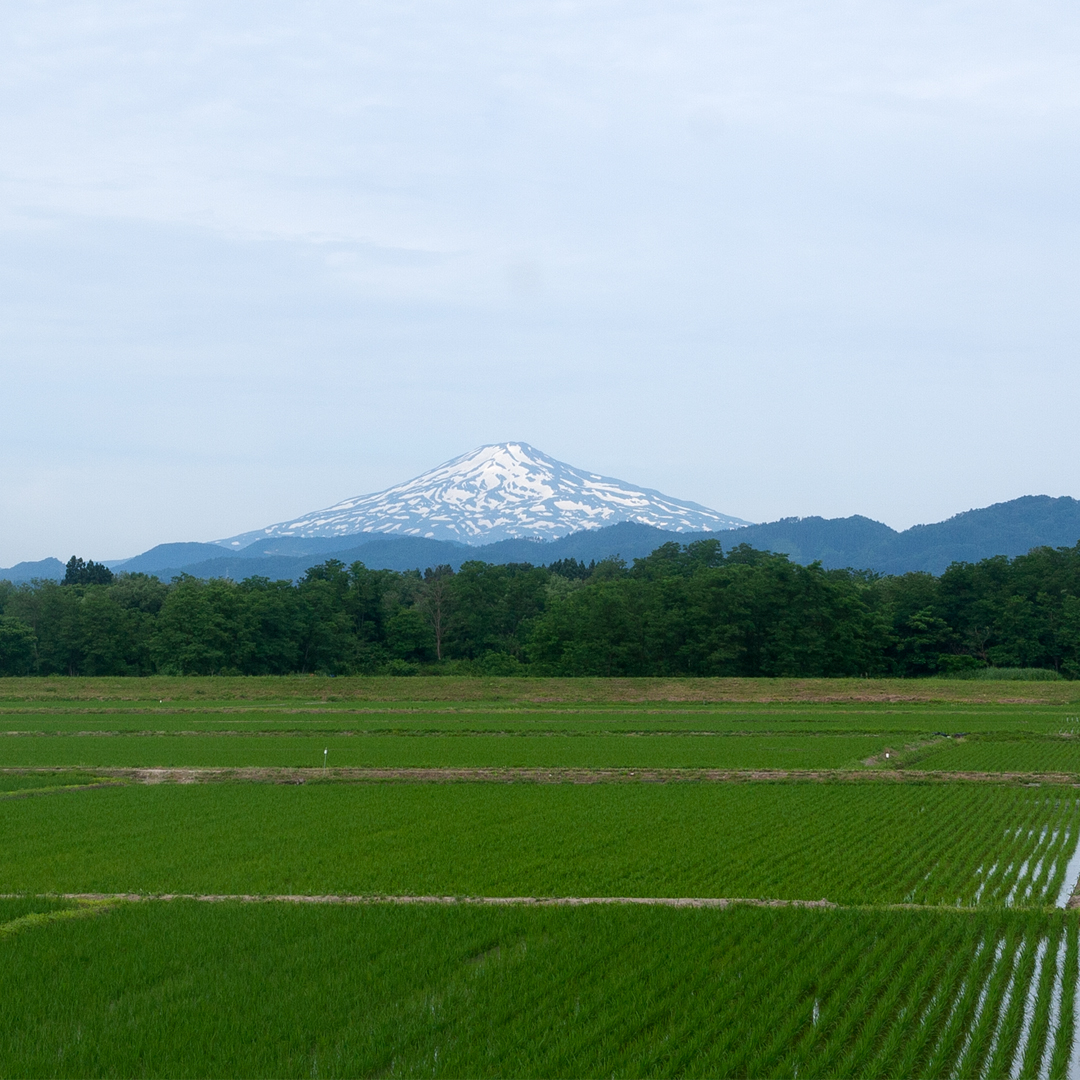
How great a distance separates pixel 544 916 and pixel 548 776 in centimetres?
1510

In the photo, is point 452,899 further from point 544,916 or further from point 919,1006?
point 919,1006

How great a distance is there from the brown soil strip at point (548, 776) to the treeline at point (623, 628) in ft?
164

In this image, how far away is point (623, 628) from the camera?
8125 cm

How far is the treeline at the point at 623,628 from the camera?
77625 millimetres

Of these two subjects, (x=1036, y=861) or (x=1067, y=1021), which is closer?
(x=1067, y=1021)

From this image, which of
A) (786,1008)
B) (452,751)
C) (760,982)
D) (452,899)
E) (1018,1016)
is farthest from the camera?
(452,751)

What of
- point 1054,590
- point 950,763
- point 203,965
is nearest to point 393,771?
point 950,763

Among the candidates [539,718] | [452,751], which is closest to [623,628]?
[539,718]

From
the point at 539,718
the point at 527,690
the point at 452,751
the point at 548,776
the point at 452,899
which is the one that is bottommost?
the point at 539,718

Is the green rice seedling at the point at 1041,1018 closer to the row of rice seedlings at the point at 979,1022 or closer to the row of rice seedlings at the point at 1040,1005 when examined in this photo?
the row of rice seedlings at the point at 1040,1005

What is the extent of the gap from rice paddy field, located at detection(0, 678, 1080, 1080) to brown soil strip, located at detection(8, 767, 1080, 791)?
6.2 inches

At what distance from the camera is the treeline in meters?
77.6

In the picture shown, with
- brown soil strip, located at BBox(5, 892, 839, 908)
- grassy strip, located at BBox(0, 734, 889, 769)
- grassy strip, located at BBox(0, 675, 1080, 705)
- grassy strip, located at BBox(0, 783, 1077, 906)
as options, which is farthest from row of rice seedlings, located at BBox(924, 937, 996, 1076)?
grassy strip, located at BBox(0, 675, 1080, 705)

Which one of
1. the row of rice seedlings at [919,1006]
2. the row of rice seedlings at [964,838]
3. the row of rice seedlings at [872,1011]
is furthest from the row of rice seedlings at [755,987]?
the row of rice seedlings at [964,838]
